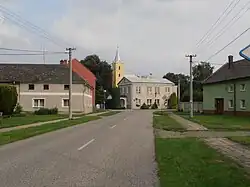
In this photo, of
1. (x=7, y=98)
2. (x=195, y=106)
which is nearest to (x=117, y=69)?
(x=195, y=106)

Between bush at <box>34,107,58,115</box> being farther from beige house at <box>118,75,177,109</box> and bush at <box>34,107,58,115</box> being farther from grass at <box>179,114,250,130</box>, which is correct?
beige house at <box>118,75,177,109</box>

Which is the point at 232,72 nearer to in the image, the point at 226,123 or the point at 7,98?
the point at 226,123

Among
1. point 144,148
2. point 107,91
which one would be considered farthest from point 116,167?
point 107,91

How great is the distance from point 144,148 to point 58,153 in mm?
3656

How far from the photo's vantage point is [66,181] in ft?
29.5

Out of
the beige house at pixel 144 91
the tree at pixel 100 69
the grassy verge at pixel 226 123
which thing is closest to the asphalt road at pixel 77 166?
the grassy verge at pixel 226 123

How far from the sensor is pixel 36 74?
218 feet

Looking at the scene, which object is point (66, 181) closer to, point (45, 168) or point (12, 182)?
point (12, 182)

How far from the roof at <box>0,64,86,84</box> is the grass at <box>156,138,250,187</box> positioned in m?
51.1

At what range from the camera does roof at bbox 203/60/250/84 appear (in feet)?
180

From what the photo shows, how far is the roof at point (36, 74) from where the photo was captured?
64431 mm

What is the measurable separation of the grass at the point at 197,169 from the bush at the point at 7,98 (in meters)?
29.3

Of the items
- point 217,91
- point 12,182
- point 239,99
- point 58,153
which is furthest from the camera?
point 217,91

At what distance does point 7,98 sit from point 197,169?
34.1 m
